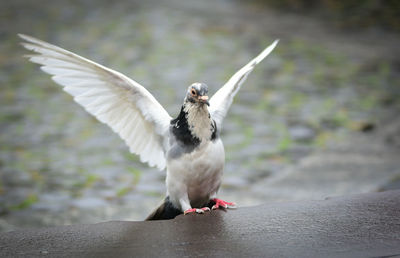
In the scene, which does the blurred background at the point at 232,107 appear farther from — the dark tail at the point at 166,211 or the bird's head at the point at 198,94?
the bird's head at the point at 198,94

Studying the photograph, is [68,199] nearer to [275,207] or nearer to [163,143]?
[163,143]

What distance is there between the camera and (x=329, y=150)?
695 centimetres

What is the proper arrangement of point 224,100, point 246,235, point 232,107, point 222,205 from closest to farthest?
point 246,235
point 222,205
point 224,100
point 232,107

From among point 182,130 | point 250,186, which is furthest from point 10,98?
point 182,130

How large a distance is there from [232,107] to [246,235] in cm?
561

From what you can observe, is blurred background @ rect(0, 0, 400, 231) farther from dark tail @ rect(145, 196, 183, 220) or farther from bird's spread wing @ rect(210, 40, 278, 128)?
bird's spread wing @ rect(210, 40, 278, 128)

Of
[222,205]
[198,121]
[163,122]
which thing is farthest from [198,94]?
[222,205]

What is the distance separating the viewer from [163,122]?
3.94 meters

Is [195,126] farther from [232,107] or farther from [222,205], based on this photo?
[232,107]

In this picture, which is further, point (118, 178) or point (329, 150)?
point (329, 150)

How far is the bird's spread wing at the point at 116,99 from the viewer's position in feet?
12.2

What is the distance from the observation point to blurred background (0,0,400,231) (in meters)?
5.98

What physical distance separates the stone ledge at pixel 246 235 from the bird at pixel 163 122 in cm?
28

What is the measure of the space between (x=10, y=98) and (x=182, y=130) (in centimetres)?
610
